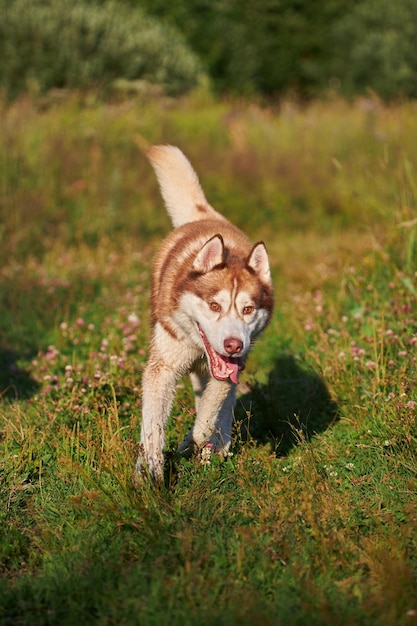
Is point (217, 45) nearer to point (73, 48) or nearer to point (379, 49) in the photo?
point (379, 49)

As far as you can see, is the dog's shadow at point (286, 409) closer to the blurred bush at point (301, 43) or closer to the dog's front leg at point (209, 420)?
the dog's front leg at point (209, 420)

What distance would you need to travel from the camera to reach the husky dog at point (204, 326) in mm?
4160

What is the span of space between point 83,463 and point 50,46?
11.0 meters

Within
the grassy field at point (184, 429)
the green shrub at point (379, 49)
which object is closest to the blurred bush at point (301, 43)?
the green shrub at point (379, 49)

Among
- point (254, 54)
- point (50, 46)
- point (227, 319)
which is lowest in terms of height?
point (254, 54)

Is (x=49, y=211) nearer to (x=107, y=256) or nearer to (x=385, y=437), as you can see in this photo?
(x=107, y=256)

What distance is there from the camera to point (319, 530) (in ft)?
11.9

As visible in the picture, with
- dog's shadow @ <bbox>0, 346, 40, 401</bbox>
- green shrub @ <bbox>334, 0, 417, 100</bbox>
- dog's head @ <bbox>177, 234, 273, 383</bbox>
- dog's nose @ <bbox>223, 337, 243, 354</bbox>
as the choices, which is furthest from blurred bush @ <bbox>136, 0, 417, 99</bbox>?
dog's nose @ <bbox>223, 337, 243, 354</bbox>

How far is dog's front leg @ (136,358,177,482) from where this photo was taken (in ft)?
13.5

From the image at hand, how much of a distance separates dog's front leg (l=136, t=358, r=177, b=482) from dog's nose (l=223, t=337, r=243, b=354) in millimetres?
616

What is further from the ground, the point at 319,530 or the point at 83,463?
the point at 319,530

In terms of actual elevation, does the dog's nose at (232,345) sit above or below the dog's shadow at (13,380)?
above

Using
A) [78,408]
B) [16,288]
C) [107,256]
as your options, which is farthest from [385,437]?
[107,256]

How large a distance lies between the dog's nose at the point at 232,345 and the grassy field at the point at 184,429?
57cm
